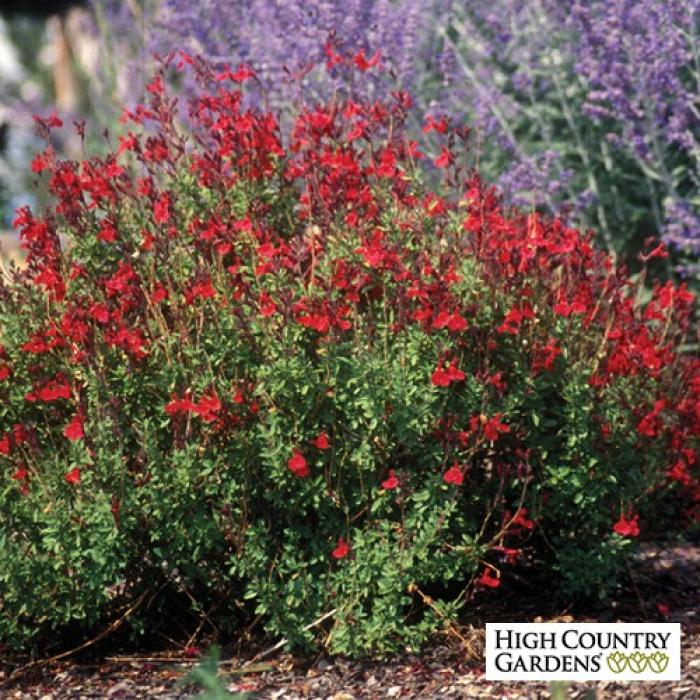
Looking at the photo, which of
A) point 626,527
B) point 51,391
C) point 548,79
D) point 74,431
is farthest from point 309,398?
point 548,79

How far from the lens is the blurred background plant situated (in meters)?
5.32

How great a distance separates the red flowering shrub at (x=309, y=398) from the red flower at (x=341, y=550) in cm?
4

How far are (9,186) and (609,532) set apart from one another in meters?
10.2

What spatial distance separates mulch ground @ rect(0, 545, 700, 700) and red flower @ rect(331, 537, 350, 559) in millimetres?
350

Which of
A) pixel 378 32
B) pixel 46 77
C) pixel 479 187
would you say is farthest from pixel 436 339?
pixel 46 77

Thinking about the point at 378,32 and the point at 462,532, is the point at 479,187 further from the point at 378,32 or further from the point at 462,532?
the point at 378,32

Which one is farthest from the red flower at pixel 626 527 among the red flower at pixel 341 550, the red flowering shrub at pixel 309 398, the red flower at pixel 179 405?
the red flower at pixel 179 405

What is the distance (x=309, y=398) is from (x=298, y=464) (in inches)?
7.3

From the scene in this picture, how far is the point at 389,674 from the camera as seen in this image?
334 cm

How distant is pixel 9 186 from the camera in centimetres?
1253

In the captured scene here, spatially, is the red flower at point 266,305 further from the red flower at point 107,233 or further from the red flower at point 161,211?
the red flower at point 107,233

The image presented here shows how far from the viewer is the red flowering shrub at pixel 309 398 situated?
324cm

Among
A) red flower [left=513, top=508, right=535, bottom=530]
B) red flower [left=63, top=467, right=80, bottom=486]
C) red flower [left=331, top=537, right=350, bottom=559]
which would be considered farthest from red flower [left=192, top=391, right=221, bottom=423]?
red flower [left=513, top=508, right=535, bottom=530]

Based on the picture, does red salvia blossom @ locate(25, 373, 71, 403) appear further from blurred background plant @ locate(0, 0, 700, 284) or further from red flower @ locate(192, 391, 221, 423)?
blurred background plant @ locate(0, 0, 700, 284)
